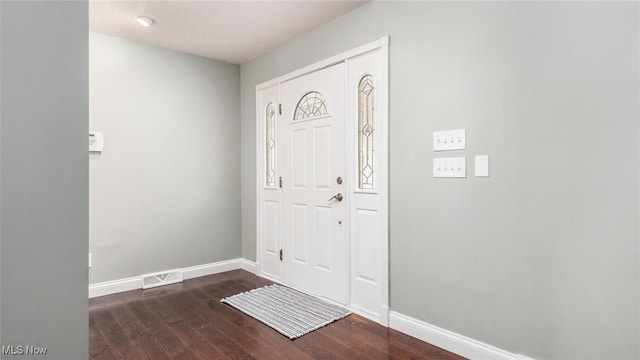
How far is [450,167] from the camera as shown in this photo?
7.22 ft

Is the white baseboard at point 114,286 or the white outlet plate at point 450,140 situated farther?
the white baseboard at point 114,286

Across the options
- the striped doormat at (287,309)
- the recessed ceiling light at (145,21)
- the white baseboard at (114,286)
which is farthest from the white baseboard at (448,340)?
the recessed ceiling light at (145,21)

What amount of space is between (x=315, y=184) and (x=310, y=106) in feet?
2.46

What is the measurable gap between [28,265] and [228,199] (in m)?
3.46

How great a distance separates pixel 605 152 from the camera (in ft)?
5.33

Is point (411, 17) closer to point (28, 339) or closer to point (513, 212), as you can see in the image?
point (513, 212)

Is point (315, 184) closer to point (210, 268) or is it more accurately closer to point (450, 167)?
point (450, 167)

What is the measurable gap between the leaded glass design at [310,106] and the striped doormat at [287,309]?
1.70 metres

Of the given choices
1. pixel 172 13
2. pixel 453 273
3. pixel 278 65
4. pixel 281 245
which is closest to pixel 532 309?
pixel 453 273

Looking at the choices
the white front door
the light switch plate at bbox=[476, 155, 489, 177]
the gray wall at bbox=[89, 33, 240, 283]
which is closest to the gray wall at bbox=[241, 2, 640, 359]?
the light switch plate at bbox=[476, 155, 489, 177]

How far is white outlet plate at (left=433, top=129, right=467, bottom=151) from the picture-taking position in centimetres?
214

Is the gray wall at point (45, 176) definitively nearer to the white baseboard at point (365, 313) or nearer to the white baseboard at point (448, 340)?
the white baseboard at point (448, 340)

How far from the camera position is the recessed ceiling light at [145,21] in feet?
9.61

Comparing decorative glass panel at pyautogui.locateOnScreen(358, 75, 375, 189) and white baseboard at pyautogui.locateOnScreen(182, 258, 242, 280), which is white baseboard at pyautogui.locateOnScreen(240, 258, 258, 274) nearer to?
white baseboard at pyautogui.locateOnScreen(182, 258, 242, 280)
